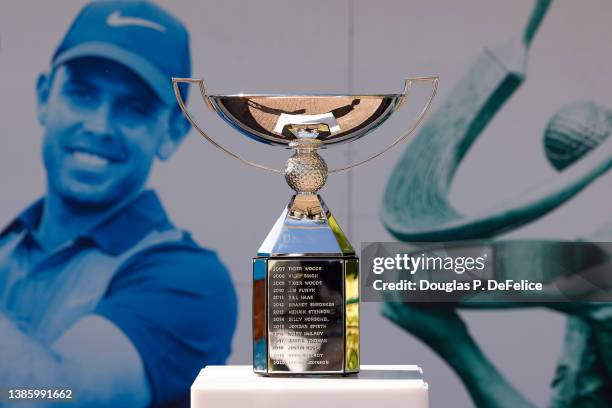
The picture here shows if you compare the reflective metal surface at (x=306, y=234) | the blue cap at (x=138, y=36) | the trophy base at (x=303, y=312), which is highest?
the blue cap at (x=138, y=36)

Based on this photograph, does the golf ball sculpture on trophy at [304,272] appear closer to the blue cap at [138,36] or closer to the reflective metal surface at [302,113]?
the reflective metal surface at [302,113]

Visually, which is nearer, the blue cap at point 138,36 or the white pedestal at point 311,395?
the white pedestal at point 311,395

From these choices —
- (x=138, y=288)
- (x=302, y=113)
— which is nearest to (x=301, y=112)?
(x=302, y=113)

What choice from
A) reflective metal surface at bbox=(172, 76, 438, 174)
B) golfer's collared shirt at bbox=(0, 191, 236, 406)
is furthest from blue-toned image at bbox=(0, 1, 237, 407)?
reflective metal surface at bbox=(172, 76, 438, 174)

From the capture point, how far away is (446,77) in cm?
358

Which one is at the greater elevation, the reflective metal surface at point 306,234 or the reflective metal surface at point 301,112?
the reflective metal surface at point 301,112

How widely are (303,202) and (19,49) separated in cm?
247

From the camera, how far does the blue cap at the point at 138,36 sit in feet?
11.9

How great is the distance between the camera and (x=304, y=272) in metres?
1.37

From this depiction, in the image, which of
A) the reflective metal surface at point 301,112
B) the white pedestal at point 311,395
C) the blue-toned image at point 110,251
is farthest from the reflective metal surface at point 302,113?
the blue-toned image at point 110,251

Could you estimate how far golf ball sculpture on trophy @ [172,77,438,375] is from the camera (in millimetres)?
1369

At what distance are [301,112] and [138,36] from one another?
7.70 ft

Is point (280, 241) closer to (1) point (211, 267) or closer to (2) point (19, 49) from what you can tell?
(1) point (211, 267)

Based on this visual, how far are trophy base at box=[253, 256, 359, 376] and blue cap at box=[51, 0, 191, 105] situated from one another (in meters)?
2.33
